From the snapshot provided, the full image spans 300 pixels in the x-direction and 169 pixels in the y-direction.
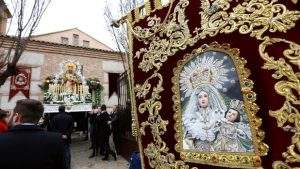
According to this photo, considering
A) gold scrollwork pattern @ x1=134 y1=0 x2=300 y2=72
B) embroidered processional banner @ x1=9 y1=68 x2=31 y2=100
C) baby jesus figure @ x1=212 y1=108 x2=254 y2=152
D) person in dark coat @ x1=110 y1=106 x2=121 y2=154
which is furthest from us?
embroidered processional banner @ x1=9 y1=68 x2=31 y2=100

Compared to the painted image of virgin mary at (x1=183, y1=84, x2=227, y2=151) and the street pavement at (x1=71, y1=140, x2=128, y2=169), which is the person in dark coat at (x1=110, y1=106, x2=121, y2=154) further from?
the painted image of virgin mary at (x1=183, y1=84, x2=227, y2=151)

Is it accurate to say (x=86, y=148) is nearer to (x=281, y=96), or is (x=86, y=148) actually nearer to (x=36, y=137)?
(x=36, y=137)

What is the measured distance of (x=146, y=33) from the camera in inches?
90.9

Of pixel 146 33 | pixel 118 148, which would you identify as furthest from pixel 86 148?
pixel 146 33

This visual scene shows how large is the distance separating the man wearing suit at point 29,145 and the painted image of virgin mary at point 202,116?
83 cm

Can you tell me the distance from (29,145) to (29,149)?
0.9 inches

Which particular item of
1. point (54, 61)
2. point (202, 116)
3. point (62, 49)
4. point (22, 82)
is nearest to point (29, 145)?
point (202, 116)

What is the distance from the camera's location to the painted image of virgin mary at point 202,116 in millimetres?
1838

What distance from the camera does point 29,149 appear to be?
5.84ft

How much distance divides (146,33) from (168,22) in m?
0.24

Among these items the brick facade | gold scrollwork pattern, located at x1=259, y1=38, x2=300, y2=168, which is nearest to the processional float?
the brick facade

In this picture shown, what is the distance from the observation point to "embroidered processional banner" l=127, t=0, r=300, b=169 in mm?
1516

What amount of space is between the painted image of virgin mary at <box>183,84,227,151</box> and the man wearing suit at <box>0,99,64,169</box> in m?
0.83

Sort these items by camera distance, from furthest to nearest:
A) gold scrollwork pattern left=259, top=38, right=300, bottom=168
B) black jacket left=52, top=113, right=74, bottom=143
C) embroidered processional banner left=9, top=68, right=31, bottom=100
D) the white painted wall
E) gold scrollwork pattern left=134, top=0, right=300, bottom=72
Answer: embroidered processional banner left=9, top=68, right=31, bottom=100
the white painted wall
black jacket left=52, top=113, right=74, bottom=143
gold scrollwork pattern left=134, top=0, right=300, bottom=72
gold scrollwork pattern left=259, top=38, right=300, bottom=168
